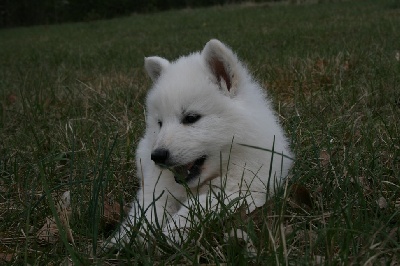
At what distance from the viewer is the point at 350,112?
13.0ft

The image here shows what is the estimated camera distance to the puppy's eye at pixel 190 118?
272 centimetres

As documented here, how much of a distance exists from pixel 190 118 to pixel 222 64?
14.2 inches

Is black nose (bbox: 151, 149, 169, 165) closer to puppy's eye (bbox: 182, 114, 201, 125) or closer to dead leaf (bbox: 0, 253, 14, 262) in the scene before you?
puppy's eye (bbox: 182, 114, 201, 125)

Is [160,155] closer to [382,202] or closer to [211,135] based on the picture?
[211,135]

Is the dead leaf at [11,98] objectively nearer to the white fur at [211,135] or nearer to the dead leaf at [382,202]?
the white fur at [211,135]

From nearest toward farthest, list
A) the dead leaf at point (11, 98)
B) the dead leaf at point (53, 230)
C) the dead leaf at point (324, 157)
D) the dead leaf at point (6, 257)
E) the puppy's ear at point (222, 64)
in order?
the dead leaf at point (6, 257)
the dead leaf at point (53, 230)
the puppy's ear at point (222, 64)
the dead leaf at point (324, 157)
the dead leaf at point (11, 98)

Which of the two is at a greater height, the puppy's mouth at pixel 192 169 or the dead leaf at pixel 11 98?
the puppy's mouth at pixel 192 169

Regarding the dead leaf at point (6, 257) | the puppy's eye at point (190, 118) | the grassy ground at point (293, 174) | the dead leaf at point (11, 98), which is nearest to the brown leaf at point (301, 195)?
the grassy ground at point (293, 174)

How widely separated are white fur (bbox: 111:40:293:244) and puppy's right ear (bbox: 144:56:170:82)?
91mm

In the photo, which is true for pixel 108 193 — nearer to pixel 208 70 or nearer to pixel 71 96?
pixel 208 70

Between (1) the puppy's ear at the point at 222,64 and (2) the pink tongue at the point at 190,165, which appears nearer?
(2) the pink tongue at the point at 190,165

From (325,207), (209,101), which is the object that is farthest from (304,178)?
(209,101)

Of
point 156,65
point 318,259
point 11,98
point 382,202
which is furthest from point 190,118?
point 11,98

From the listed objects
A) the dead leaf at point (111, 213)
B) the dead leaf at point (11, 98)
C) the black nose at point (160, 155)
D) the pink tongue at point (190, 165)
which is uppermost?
the black nose at point (160, 155)
